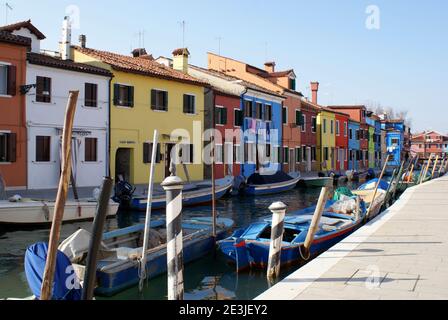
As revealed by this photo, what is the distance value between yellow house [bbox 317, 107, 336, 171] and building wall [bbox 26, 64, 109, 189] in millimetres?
24400

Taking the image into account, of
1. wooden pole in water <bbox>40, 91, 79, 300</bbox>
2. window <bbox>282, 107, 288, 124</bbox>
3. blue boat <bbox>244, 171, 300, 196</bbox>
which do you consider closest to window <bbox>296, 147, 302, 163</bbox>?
window <bbox>282, 107, 288, 124</bbox>

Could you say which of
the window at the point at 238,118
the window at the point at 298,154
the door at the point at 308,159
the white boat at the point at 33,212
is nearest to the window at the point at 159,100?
the window at the point at 238,118

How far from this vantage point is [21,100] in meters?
18.5

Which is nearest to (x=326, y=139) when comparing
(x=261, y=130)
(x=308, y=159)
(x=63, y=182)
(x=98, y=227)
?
(x=308, y=159)

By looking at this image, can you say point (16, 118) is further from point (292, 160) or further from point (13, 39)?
point (292, 160)

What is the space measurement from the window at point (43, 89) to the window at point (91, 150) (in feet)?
8.27

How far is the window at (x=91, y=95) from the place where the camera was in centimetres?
2102

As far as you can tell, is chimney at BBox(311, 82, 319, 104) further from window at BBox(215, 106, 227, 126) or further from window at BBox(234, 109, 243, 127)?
window at BBox(215, 106, 227, 126)

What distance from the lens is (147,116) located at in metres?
24.0

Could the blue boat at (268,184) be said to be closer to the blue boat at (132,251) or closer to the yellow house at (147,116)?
the yellow house at (147,116)

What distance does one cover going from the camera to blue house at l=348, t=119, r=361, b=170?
49469 millimetres

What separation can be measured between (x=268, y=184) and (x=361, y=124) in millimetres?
30518
